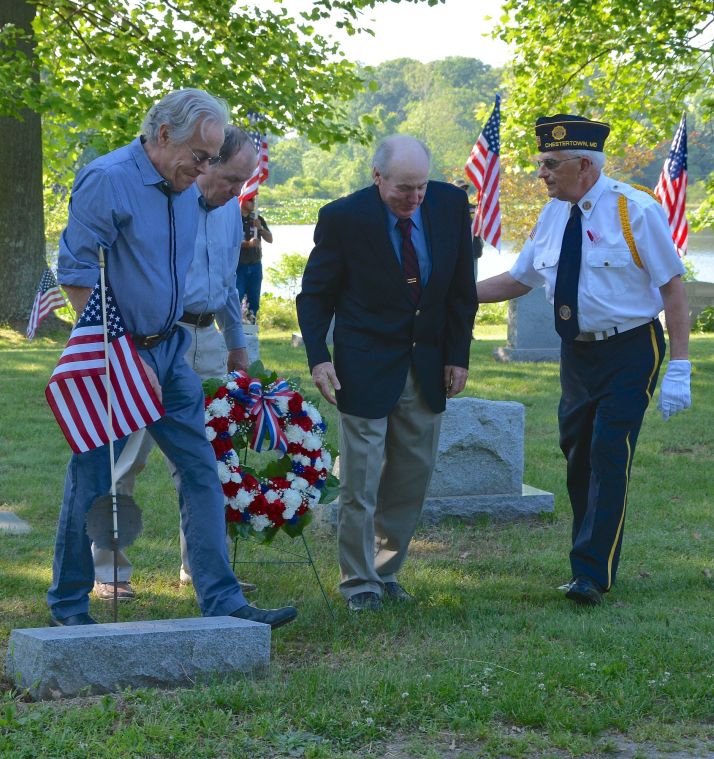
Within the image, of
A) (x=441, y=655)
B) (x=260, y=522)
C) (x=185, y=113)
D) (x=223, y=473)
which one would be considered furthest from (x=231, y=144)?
(x=441, y=655)

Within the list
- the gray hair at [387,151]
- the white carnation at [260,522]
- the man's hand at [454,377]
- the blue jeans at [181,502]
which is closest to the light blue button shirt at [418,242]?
the gray hair at [387,151]

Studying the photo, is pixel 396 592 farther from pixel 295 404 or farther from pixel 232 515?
pixel 295 404

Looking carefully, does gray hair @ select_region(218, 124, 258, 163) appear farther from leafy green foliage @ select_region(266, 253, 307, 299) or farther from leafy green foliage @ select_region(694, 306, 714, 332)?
leafy green foliage @ select_region(266, 253, 307, 299)

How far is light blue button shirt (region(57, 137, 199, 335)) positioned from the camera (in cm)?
440

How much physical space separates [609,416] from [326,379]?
140 centimetres

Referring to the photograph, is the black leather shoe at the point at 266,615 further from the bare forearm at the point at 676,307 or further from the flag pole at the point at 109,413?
the bare forearm at the point at 676,307

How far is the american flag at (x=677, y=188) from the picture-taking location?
1808cm

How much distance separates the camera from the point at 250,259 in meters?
16.3

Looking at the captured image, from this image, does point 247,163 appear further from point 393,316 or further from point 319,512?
point 319,512

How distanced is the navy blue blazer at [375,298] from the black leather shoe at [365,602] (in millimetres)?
852

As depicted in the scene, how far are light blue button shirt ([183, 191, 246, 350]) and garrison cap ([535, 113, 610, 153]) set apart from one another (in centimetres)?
154

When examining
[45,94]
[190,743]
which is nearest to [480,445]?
[190,743]

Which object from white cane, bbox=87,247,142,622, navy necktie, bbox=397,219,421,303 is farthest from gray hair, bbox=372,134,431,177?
white cane, bbox=87,247,142,622

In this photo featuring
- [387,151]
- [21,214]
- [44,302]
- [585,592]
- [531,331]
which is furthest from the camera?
[21,214]
